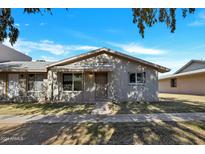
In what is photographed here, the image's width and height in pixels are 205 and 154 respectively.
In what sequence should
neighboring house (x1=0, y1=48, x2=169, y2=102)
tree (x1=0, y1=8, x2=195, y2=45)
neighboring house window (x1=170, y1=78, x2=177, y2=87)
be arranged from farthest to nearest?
neighboring house window (x1=170, y1=78, x2=177, y2=87)
neighboring house (x1=0, y1=48, x2=169, y2=102)
tree (x1=0, y1=8, x2=195, y2=45)

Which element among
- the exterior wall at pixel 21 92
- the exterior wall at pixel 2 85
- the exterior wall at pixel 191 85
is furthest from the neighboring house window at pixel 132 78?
the exterior wall at pixel 191 85

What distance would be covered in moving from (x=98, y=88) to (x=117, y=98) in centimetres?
186

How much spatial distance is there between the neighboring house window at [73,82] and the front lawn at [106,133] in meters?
8.42

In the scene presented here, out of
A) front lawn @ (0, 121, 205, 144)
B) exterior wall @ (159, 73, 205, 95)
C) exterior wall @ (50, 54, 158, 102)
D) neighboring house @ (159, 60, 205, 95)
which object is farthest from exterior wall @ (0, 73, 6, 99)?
exterior wall @ (159, 73, 205, 95)

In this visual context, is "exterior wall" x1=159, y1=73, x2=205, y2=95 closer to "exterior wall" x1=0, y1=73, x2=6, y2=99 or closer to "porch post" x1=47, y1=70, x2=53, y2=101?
"porch post" x1=47, y1=70, x2=53, y2=101

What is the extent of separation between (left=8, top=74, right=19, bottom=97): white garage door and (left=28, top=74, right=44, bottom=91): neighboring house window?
1080mm

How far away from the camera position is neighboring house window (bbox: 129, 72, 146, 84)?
15.5 meters

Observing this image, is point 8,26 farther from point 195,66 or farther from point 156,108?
point 195,66

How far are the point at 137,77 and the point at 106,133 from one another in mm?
10259

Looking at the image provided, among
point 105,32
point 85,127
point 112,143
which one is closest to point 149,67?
point 105,32

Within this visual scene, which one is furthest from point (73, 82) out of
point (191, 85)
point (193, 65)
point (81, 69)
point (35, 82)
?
point (193, 65)

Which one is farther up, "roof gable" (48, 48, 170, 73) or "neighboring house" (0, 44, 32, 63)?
"neighboring house" (0, 44, 32, 63)

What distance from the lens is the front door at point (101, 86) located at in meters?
15.6

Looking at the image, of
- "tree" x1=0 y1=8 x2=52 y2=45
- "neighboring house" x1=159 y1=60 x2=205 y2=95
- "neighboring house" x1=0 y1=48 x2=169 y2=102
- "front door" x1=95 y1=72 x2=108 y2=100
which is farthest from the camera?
"neighboring house" x1=159 y1=60 x2=205 y2=95
